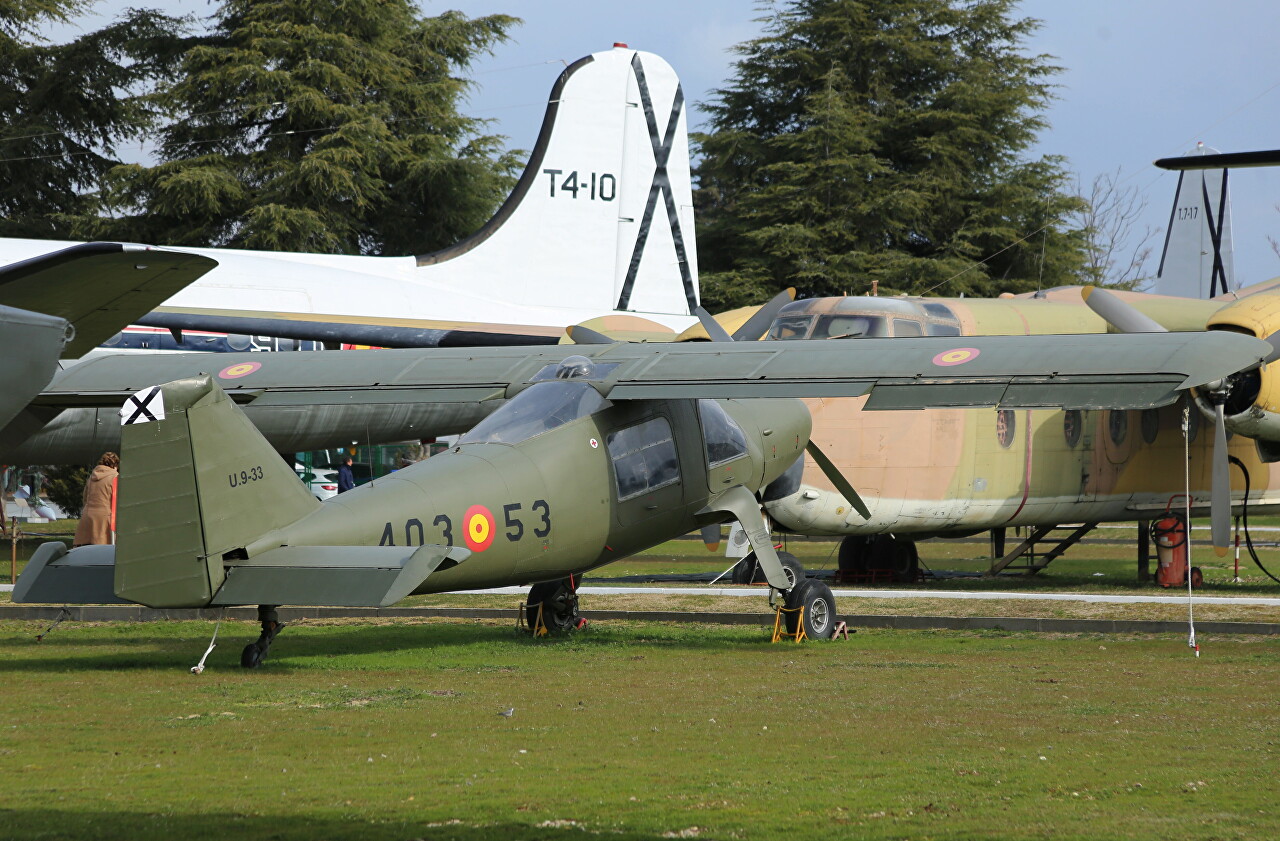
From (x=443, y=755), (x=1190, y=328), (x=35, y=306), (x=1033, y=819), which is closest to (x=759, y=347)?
(x=443, y=755)

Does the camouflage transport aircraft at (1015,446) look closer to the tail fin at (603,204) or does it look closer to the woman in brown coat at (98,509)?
the woman in brown coat at (98,509)

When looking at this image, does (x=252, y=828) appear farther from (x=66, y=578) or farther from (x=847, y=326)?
(x=847, y=326)

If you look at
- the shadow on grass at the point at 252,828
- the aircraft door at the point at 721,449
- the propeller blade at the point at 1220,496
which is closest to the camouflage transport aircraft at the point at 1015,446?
the propeller blade at the point at 1220,496

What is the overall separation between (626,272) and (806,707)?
85.6 feet

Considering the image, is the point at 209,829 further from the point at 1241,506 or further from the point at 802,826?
the point at 1241,506

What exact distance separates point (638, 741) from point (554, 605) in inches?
264

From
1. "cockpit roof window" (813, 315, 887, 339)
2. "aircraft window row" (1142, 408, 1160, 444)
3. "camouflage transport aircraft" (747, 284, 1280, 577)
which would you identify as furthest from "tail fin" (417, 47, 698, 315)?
"aircraft window row" (1142, 408, 1160, 444)

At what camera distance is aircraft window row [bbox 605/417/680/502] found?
14883mm

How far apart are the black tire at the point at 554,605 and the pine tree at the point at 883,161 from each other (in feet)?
129

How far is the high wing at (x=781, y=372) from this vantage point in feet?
44.0

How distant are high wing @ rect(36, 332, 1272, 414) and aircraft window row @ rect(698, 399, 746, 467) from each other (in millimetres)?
763

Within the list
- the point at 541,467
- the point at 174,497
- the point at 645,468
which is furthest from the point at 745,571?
the point at 174,497

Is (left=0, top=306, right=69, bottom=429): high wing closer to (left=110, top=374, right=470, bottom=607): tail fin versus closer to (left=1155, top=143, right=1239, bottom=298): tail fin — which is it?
(left=110, top=374, right=470, bottom=607): tail fin

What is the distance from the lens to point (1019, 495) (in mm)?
23594
